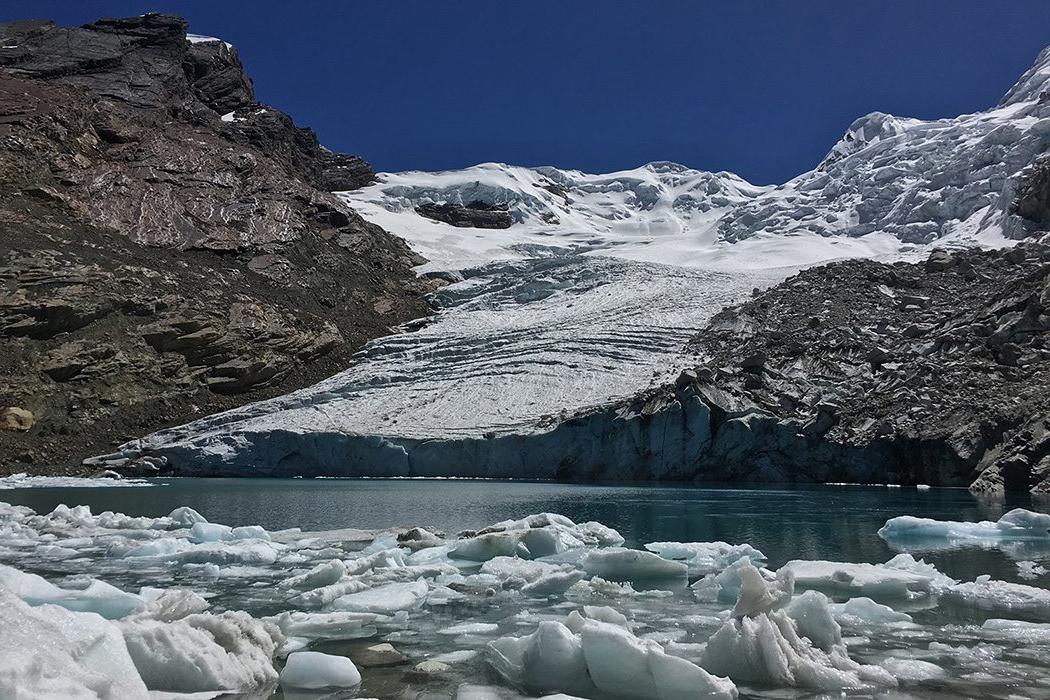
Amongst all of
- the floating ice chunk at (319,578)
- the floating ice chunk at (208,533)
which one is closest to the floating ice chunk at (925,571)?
the floating ice chunk at (319,578)

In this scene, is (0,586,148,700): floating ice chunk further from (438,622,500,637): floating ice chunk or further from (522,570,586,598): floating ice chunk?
(522,570,586,598): floating ice chunk

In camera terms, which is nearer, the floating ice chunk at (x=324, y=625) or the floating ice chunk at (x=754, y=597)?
the floating ice chunk at (x=754, y=597)

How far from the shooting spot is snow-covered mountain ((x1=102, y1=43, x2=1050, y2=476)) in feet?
112

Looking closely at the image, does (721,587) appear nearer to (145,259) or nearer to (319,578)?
(319,578)

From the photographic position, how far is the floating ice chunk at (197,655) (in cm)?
507

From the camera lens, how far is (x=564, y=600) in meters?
8.55

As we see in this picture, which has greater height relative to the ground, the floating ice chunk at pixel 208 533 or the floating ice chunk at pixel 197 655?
→ the floating ice chunk at pixel 197 655

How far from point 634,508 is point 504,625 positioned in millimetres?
12469

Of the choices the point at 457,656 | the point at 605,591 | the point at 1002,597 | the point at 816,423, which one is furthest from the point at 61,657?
the point at 816,423

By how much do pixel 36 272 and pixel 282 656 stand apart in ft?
129

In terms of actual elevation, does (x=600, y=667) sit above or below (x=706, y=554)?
above

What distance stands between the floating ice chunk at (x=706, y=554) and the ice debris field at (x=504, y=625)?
0.03 m

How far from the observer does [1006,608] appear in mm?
7863

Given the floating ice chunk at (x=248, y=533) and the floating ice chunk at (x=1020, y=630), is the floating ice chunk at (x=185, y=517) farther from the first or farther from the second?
the floating ice chunk at (x=1020, y=630)
